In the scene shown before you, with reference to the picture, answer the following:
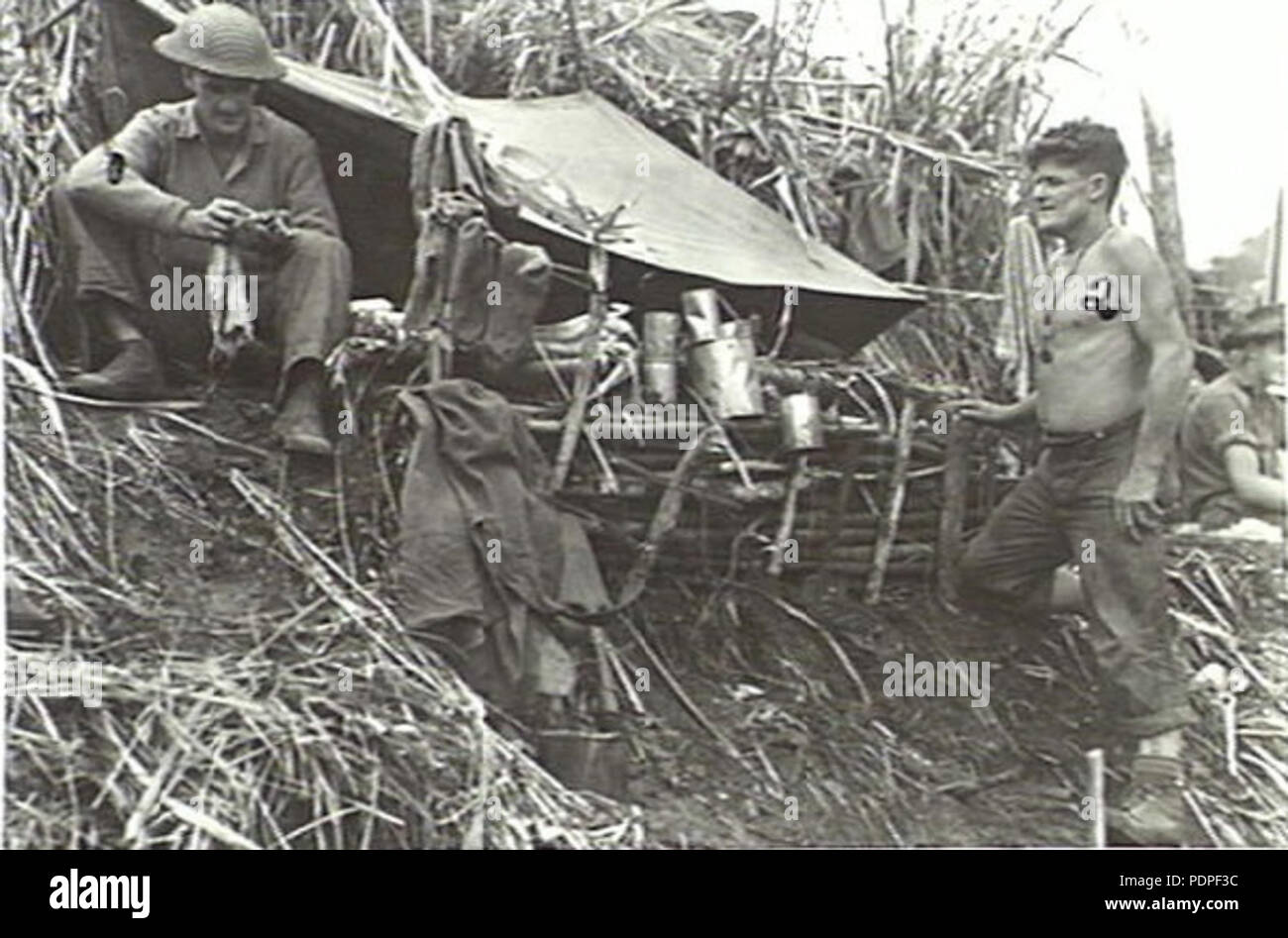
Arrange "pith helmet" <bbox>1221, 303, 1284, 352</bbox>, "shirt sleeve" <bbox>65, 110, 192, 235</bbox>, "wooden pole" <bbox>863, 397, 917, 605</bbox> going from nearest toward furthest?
"shirt sleeve" <bbox>65, 110, 192, 235</bbox> < "wooden pole" <bbox>863, 397, 917, 605</bbox> < "pith helmet" <bbox>1221, 303, 1284, 352</bbox>

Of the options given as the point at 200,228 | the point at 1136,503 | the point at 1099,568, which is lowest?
the point at 1099,568

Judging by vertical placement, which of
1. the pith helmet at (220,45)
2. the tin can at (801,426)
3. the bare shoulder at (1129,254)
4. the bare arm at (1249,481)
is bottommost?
the bare arm at (1249,481)

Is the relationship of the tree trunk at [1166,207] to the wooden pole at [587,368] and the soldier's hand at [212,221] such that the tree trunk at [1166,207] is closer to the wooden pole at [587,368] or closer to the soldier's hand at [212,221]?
the wooden pole at [587,368]

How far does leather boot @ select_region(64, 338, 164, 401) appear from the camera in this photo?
18.4 feet

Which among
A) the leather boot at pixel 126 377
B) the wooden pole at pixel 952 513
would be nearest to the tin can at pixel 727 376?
the wooden pole at pixel 952 513

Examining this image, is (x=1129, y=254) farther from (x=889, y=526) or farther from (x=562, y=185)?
(x=562, y=185)

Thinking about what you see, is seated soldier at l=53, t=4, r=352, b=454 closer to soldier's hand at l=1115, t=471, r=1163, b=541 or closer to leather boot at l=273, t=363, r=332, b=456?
leather boot at l=273, t=363, r=332, b=456

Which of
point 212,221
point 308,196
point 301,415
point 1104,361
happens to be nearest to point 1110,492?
point 1104,361

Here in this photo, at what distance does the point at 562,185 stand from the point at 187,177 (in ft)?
2.82

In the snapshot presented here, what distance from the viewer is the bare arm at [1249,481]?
5.89 metres

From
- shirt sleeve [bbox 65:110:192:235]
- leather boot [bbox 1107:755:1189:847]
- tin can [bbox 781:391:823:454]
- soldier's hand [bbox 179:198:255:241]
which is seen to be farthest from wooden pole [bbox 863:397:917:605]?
shirt sleeve [bbox 65:110:192:235]

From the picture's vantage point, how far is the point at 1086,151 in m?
5.90
